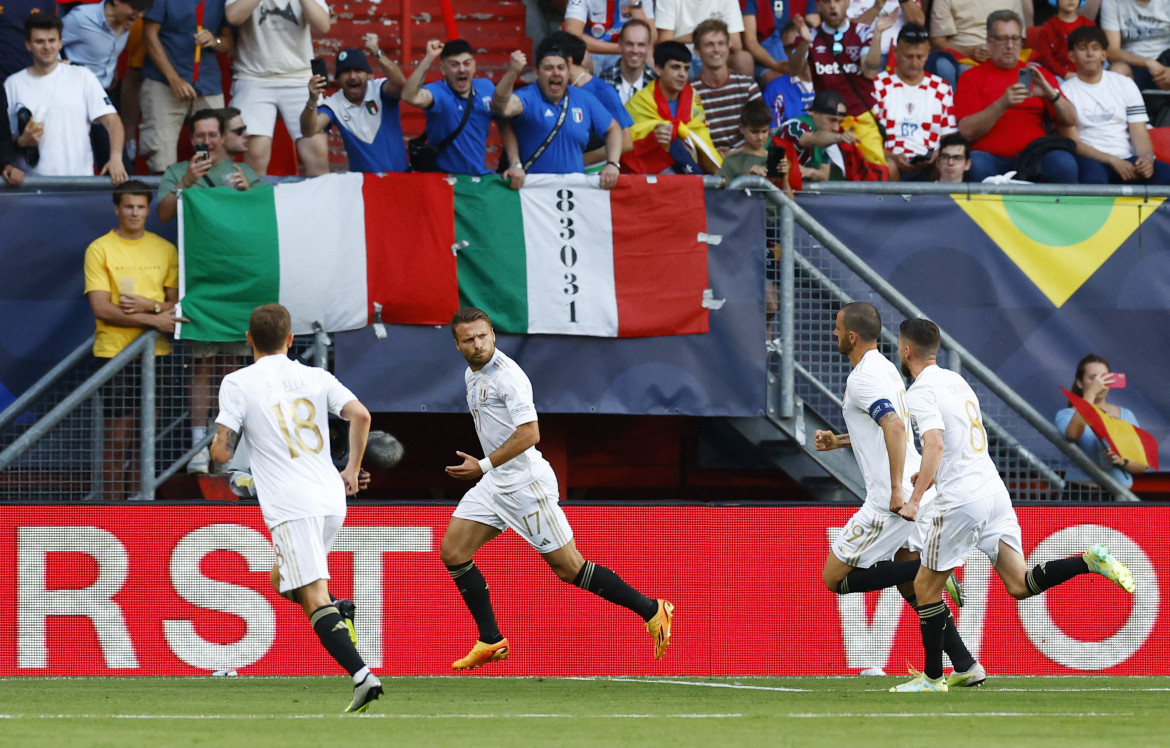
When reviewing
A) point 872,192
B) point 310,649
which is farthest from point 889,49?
point 310,649

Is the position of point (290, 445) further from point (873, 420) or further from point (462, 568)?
point (873, 420)

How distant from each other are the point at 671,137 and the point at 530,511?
3875mm

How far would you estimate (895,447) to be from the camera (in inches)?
325

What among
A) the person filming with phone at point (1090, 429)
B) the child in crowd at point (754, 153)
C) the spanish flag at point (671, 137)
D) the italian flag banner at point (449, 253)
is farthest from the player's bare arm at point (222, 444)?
the person filming with phone at point (1090, 429)

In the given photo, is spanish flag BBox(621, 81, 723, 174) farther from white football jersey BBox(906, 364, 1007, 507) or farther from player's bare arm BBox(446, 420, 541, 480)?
white football jersey BBox(906, 364, 1007, 507)

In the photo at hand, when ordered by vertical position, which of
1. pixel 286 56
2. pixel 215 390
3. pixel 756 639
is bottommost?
pixel 756 639

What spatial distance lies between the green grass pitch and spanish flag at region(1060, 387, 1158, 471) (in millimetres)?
1970

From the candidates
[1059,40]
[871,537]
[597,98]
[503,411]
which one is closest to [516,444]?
[503,411]

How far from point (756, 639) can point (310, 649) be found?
9.43 feet

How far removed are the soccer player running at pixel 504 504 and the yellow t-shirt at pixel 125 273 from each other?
9.17ft

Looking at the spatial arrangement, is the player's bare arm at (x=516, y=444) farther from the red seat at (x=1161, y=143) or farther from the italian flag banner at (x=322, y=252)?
the red seat at (x=1161, y=143)

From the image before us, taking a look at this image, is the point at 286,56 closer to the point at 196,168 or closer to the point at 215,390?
the point at 196,168

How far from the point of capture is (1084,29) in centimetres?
1275

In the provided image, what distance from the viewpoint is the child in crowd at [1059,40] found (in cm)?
1348
